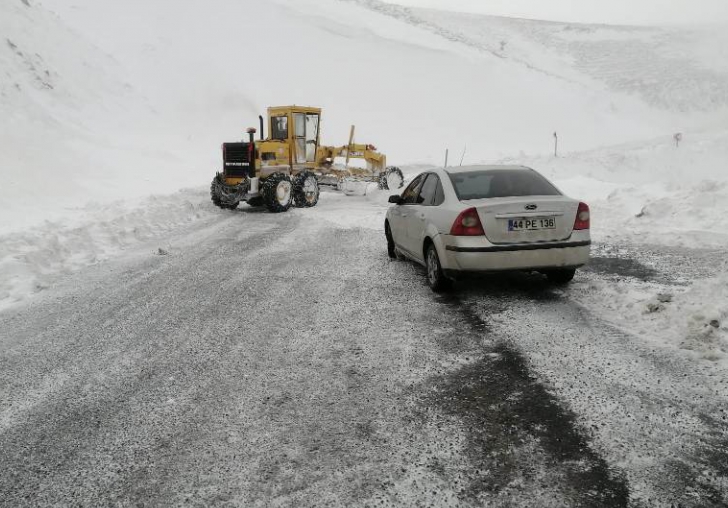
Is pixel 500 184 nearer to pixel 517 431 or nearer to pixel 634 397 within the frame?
pixel 634 397

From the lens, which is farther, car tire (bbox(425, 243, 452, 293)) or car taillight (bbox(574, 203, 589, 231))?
car tire (bbox(425, 243, 452, 293))

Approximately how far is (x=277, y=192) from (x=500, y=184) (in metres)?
9.74

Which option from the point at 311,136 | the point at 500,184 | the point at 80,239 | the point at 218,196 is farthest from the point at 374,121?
the point at 500,184

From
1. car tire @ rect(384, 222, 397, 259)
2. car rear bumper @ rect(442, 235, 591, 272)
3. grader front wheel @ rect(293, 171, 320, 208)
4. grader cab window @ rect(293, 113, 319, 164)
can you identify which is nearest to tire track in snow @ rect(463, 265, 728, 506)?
car rear bumper @ rect(442, 235, 591, 272)

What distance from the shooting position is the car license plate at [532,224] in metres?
5.82

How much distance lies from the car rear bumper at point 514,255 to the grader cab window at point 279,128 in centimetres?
1222

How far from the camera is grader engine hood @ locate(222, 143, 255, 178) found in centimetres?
1564

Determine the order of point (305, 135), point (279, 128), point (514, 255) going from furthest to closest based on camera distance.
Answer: point (305, 135) < point (279, 128) < point (514, 255)

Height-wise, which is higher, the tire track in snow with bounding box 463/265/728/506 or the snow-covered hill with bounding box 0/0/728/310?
the snow-covered hill with bounding box 0/0/728/310

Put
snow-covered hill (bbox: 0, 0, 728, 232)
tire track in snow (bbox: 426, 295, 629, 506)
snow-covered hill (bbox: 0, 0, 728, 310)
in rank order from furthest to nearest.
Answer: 1. snow-covered hill (bbox: 0, 0, 728, 232)
2. snow-covered hill (bbox: 0, 0, 728, 310)
3. tire track in snow (bbox: 426, 295, 629, 506)

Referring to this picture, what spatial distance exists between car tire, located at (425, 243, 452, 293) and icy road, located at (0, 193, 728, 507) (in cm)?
15

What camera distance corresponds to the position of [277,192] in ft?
50.4

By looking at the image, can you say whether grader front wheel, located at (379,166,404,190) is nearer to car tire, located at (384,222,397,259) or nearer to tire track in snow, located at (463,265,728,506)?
car tire, located at (384,222,397,259)

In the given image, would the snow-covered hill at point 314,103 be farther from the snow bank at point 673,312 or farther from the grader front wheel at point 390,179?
the snow bank at point 673,312
